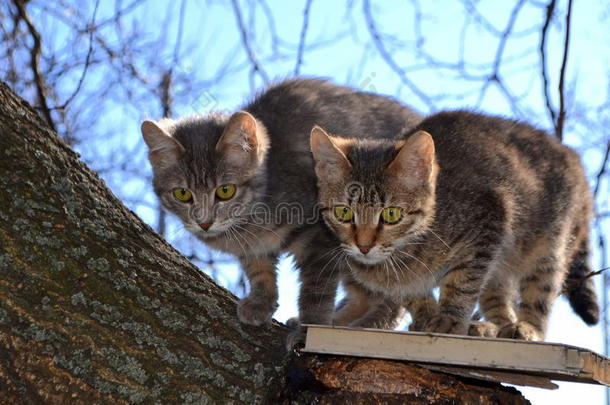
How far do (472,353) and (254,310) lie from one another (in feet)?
3.13

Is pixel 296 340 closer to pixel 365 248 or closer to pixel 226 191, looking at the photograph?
pixel 365 248

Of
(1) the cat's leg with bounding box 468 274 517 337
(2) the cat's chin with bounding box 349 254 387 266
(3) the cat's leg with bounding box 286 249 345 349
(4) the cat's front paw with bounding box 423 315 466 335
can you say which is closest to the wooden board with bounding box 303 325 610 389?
(4) the cat's front paw with bounding box 423 315 466 335

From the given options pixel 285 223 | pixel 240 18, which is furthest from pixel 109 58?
pixel 285 223

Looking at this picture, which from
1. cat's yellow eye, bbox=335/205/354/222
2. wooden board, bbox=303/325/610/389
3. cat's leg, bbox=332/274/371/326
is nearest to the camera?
wooden board, bbox=303/325/610/389

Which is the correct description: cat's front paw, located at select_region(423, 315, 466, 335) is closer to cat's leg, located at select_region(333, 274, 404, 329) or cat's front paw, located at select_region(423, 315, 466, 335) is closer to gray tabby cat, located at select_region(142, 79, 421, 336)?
gray tabby cat, located at select_region(142, 79, 421, 336)

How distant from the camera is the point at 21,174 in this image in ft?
7.93

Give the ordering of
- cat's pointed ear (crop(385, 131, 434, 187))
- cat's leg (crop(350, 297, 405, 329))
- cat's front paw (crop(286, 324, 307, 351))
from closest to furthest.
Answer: cat's front paw (crop(286, 324, 307, 351))
cat's pointed ear (crop(385, 131, 434, 187))
cat's leg (crop(350, 297, 405, 329))

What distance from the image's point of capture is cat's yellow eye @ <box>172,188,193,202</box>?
148 inches

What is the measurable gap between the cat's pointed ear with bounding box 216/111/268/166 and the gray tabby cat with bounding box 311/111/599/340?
40cm

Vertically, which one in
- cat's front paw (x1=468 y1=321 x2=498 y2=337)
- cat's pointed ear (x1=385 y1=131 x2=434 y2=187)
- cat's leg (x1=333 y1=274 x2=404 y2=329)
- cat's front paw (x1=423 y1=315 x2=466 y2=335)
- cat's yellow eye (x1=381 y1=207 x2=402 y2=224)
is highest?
cat's pointed ear (x1=385 y1=131 x2=434 y2=187)

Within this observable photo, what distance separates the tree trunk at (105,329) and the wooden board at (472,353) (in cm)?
8

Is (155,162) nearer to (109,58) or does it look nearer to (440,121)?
(440,121)

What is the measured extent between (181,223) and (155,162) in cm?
38

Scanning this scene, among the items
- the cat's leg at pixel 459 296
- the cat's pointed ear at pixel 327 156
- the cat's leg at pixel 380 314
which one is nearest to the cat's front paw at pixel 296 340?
the cat's leg at pixel 459 296
